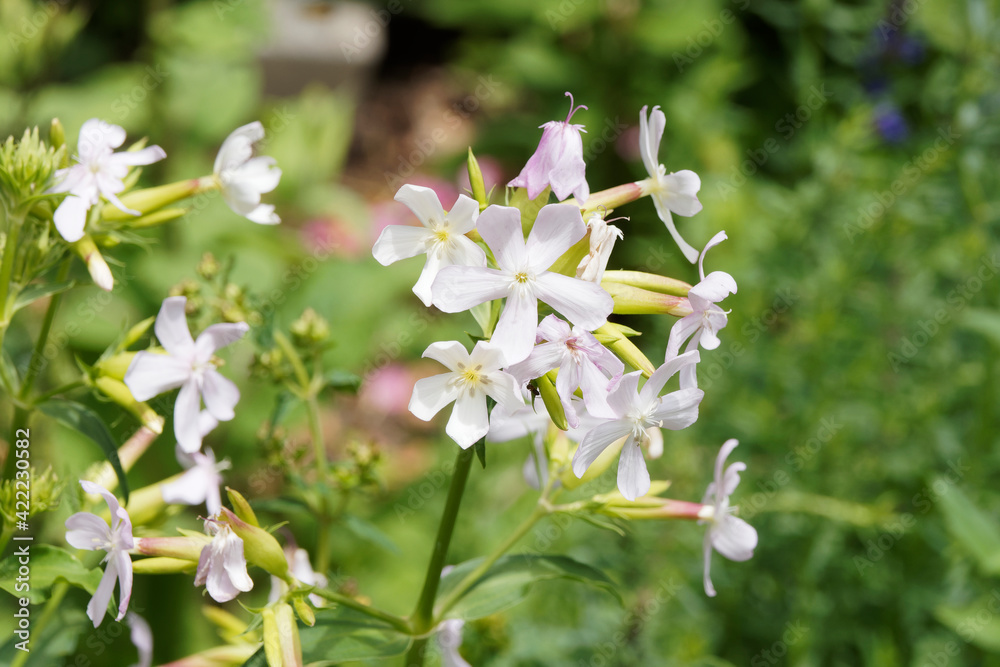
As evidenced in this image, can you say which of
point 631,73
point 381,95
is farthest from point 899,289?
point 381,95

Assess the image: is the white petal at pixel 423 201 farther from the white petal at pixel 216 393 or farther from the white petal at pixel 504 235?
the white petal at pixel 216 393

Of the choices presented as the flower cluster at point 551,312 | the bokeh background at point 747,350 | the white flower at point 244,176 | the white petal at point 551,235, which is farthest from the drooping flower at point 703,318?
Result: the white flower at point 244,176

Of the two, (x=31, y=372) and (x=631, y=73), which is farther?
(x=631, y=73)

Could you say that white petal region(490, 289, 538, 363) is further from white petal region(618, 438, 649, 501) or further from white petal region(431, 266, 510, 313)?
white petal region(618, 438, 649, 501)

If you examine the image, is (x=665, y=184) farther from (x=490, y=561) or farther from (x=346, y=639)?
(x=346, y=639)

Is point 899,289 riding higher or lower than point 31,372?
lower

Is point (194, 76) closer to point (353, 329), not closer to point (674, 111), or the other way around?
point (353, 329)

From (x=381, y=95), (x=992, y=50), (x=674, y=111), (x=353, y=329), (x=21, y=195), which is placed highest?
(x=21, y=195)
